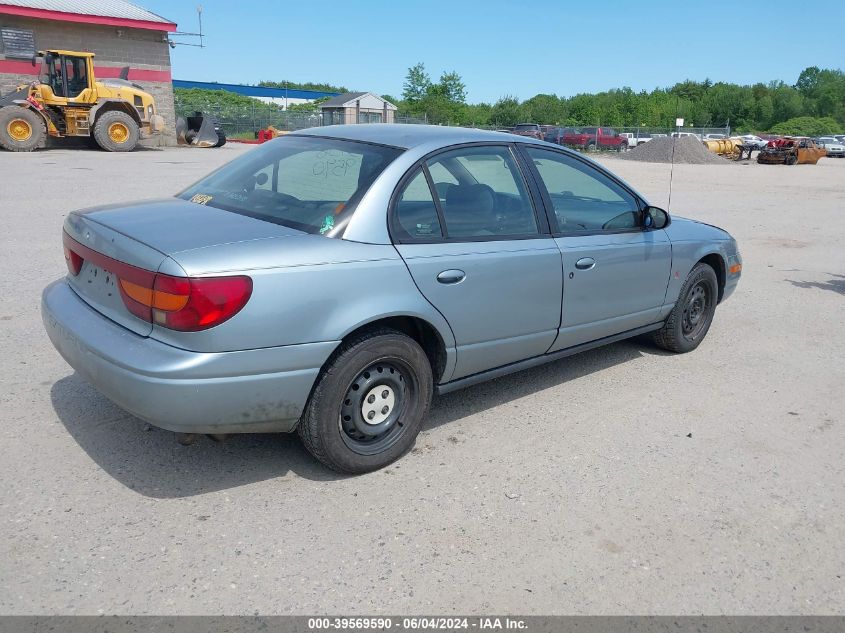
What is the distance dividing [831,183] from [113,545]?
28.2 m

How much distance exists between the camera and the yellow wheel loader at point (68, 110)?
22.6 m

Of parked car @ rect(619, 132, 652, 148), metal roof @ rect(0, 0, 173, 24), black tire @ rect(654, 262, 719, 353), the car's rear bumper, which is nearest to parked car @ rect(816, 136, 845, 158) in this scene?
parked car @ rect(619, 132, 652, 148)

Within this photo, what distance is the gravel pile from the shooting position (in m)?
37.0

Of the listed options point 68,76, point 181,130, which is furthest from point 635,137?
point 68,76

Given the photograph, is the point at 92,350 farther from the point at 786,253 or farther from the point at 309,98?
the point at 309,98

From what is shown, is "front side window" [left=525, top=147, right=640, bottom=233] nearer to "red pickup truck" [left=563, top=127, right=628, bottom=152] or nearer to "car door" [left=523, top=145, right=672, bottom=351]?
"car door" [left=523, top=145, right=672, bottom=351]

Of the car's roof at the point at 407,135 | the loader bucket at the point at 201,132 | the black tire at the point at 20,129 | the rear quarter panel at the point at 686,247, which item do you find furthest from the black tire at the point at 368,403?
the loader bucket at the point at 201,132

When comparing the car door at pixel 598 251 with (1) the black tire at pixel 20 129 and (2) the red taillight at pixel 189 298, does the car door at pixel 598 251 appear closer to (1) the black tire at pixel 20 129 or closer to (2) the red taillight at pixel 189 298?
(2) the red taillight at pixel 189 298

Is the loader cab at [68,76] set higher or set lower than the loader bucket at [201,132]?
higher

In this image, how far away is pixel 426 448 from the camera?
383 cm

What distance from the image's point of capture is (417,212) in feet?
11.9

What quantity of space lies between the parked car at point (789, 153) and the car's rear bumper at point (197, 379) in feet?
134

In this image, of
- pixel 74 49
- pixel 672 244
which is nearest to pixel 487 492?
pixel 672 244

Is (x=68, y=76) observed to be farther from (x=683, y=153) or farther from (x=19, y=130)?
(x=683, y=153)
